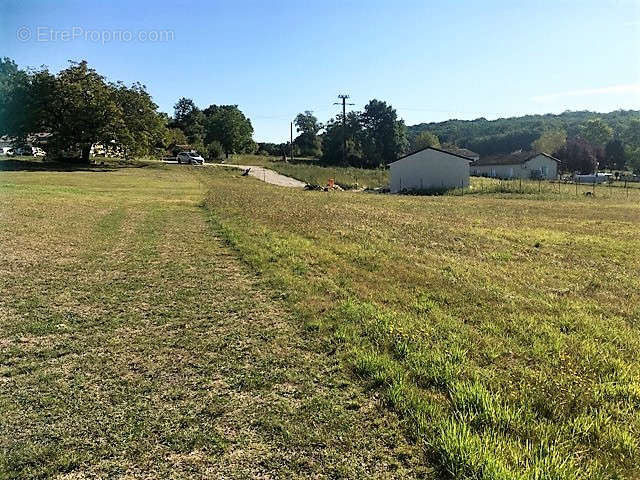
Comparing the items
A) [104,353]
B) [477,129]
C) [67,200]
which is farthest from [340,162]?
[477,129]

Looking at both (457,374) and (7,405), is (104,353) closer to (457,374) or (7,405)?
(7,405)

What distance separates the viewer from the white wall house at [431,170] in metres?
42.7

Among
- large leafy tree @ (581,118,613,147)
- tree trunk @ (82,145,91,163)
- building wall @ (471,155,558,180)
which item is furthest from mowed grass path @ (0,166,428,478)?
large leafy tree @ (581,118,613,147)

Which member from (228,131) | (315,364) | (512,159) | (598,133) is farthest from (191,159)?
(598,133)

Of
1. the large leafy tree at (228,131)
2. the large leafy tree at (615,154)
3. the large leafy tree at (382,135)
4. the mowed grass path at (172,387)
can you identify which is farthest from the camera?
the large leafy tree at (615,154)

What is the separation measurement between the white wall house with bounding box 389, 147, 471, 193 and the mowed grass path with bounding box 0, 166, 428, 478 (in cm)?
3733

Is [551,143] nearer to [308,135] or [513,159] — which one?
[513,159]

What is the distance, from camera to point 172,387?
390 cm

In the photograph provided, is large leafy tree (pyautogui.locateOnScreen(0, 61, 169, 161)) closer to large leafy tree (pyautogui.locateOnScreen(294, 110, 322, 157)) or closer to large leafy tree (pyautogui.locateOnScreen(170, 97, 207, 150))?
large leafy tree (pyautogui.locateOnScreen(170, 97, 207, 150))

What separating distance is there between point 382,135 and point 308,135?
91.4 feet

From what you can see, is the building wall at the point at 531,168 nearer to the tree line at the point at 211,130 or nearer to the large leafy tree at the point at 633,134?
the tree line at the point at 211,130

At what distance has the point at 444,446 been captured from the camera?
293 cm

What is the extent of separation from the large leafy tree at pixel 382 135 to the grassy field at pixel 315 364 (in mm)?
71582

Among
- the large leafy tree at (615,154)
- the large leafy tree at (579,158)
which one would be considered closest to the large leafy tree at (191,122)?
the large leafy tree at (579,158)
